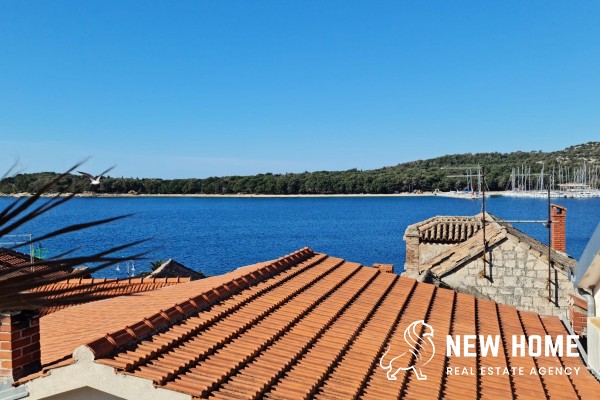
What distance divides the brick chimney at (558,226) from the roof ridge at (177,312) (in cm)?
883

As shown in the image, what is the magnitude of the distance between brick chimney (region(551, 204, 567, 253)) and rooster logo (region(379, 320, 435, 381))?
8469 millimetres

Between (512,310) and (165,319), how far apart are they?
687 cm

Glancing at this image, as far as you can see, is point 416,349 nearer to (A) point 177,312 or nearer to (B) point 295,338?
(B) point 295,338

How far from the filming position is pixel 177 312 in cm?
578

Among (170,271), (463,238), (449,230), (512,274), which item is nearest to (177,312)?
(512,274)

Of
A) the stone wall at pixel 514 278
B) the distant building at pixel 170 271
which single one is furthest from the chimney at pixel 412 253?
the distant building at pixel 170 271

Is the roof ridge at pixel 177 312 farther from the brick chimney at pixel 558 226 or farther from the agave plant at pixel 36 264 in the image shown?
the brick chimney at pixel 558 226

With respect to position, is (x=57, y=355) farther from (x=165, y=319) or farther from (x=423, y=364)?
(x=423, y=364)

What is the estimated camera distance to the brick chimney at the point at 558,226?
14.1 m

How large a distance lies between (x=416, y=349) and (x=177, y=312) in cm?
305

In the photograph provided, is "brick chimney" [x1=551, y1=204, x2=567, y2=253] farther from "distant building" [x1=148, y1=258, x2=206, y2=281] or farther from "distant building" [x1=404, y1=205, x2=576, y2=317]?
"distant building" [x1=148, y1=258, x2=206, y2=281]

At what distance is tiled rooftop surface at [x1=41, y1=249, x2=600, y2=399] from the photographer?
470 centimetres

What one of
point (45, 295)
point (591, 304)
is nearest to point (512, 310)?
point (591, 304)

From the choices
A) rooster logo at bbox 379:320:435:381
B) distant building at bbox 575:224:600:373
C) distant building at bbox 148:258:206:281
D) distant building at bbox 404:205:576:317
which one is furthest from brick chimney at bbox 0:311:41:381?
distant building at bbox 148:258:206:281
